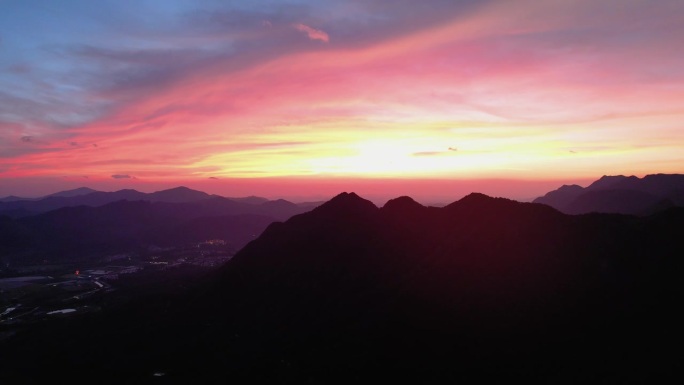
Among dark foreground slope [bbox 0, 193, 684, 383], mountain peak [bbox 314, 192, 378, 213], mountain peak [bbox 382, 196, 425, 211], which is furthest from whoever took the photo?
mountain peak [bbox 314, 192, 378, 213]

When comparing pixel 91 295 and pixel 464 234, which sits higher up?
pixel 464 234

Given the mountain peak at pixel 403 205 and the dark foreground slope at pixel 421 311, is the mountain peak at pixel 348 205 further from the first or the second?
the mountain peak at pixel 403 205

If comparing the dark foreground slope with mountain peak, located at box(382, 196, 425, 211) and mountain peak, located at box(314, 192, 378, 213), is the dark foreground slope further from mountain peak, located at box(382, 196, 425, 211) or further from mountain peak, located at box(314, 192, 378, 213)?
mountain peak, located at box(314, 192, 378, 213)

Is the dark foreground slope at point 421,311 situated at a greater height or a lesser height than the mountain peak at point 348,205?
lesser

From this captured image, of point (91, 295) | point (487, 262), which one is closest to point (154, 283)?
point (91, 295)

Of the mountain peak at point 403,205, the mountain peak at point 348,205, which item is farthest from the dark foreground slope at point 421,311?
the mountain peak at point 348,205

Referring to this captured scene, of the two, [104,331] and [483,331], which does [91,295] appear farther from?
[483,331]

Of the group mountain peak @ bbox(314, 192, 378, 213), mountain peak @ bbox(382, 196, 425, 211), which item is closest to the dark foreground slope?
mountain peak @ bbox(382, 196, 425, 211)

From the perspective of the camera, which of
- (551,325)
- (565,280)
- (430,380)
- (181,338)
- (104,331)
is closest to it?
(430,380)
